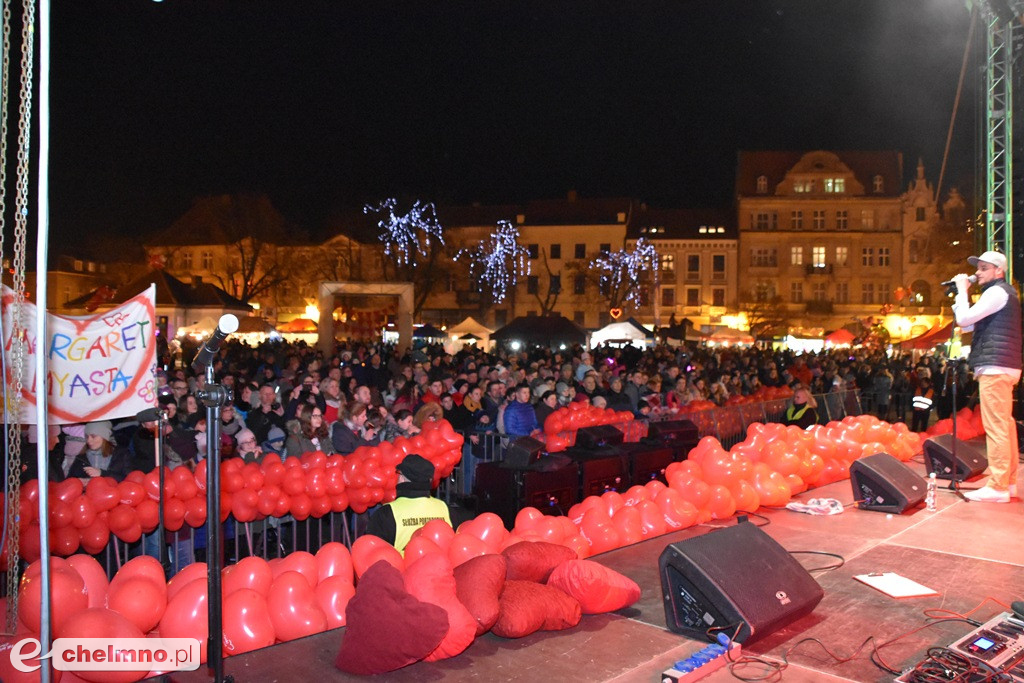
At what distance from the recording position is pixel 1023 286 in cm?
984

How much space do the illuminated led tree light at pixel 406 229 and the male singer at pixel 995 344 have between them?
37741mm

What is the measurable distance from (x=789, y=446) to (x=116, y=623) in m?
6.32

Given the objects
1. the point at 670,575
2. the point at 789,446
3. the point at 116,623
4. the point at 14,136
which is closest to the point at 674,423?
the point at 789,446

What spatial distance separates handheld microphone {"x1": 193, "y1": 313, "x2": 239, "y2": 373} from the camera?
3031mm

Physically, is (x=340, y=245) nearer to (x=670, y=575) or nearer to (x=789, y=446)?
(x=789, y=446)

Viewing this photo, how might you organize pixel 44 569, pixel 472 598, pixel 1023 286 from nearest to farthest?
pixel 44 569 < pixel 472 598 < pixel 1023 286

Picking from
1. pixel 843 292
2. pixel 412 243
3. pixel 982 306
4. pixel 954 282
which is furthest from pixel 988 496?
pixel 843 292

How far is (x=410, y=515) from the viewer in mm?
5469

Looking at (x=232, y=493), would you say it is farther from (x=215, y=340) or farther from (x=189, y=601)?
(x=215, y=340)

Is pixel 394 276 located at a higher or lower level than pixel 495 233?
lower

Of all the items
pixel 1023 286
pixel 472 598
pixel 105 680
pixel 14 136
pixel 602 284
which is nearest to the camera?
pixel 105 680

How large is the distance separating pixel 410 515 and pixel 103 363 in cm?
346

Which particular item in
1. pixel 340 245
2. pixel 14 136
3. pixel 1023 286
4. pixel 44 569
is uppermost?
pixel 340 245

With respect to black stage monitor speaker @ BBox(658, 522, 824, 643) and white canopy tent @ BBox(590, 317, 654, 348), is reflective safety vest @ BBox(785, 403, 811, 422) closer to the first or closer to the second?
black stage monitor speaker @ BBox(658, 522, 824, 643)
